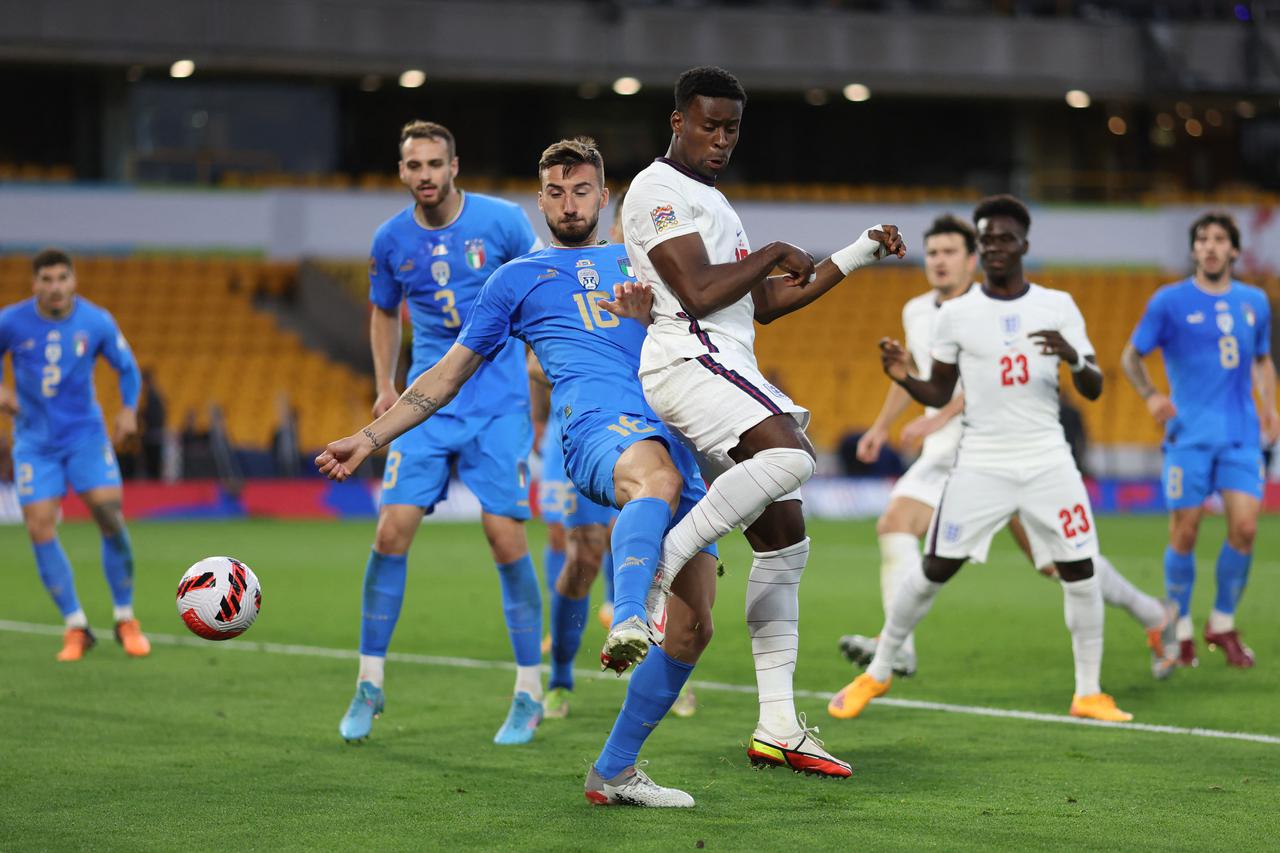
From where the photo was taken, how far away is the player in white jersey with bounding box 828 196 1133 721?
24.2ft

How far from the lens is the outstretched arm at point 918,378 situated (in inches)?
268

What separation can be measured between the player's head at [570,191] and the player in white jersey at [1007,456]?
6.49 ft

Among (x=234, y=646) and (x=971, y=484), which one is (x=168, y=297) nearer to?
(x=234, y=646)

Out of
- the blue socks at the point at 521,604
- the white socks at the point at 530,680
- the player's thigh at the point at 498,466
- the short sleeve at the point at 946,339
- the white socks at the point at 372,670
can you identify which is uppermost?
the short sleeve at the point at 946,339

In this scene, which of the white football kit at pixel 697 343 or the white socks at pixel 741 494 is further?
the white football kit at pixel 697 343

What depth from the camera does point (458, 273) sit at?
722cm

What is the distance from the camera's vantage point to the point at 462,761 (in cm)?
636

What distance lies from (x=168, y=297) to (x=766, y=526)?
75.1 ft

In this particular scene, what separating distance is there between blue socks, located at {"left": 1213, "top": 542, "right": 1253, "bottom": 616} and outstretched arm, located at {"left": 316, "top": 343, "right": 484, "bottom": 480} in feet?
17.1

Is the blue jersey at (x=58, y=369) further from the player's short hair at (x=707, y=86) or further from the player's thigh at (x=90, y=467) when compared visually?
the player's short hair at (x=707, y=86)

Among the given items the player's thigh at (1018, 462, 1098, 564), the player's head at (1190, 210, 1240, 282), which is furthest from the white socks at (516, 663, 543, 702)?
the player's head at (1190, 210, 1240, 282)

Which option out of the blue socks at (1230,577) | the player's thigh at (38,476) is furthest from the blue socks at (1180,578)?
the player's thigh at (38,476)

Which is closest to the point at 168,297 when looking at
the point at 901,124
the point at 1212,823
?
the point at 901,124

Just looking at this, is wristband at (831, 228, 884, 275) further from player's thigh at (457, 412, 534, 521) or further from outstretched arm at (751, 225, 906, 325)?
player's thigh at (457, 412, 534, 521)
